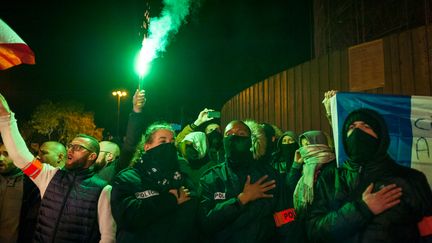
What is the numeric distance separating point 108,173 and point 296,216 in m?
2.61

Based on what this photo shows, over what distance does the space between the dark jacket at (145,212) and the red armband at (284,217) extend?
0.85 meters

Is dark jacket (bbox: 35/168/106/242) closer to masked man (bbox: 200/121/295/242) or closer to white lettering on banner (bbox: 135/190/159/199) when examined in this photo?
white lettering on banner (bbox: 135/190/159/199)

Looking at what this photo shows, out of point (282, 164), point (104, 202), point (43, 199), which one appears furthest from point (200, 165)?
point (43, 199)

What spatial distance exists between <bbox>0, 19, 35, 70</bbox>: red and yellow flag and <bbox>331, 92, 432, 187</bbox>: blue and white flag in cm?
342

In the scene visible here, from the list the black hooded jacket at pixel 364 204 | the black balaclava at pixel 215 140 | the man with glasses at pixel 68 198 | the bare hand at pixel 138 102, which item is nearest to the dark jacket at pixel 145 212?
the man with glasses at pixel 68 198

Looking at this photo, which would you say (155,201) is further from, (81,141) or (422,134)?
(422,134)

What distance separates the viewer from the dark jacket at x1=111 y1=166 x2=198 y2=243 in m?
3.10

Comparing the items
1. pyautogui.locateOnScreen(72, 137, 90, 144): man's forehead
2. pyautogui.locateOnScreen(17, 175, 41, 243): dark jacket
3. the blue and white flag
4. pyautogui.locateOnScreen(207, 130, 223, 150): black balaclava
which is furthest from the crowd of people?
pyautogui.locateOnScreen(207, 130, 223, 150): black balaclava

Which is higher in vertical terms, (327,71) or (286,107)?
(327,71)

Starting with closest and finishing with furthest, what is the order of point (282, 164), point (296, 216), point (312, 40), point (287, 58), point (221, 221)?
point (221, 221) < point (296, 216) < point (282, 164) < point (312, 40) < point (287, 58)

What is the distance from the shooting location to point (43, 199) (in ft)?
12.2

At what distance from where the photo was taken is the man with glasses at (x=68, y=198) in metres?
3.53

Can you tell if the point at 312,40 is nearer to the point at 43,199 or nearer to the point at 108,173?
the point at 108,173

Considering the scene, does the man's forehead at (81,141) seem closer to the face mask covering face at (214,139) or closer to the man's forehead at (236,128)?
the man's forehead at (236,128)
